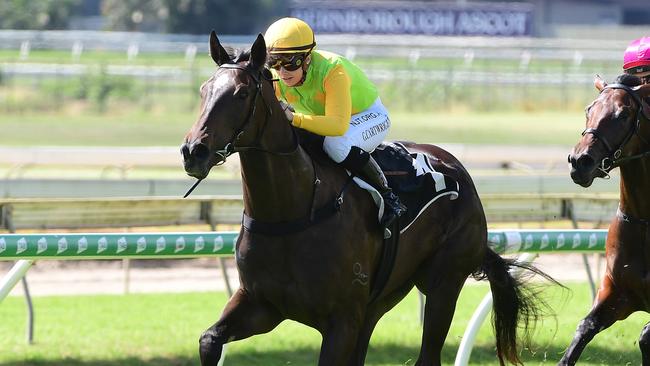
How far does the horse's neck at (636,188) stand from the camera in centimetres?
551

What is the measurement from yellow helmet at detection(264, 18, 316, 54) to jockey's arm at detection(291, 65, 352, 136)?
0.18 m

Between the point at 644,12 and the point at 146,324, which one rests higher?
the point at 146,324

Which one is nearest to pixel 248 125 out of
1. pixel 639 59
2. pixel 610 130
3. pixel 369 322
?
pixel 369 322

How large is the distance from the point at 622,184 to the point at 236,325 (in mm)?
1926

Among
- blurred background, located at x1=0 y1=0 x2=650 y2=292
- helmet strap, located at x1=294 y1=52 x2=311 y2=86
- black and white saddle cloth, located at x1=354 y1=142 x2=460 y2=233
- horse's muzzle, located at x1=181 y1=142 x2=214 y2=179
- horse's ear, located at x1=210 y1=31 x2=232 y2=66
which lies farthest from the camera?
blurred background, located at x1=0 y1=0 x2=650 y2=292

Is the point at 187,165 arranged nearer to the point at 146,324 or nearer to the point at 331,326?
the point at 331,326

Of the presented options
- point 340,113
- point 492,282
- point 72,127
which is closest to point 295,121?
point 340,113

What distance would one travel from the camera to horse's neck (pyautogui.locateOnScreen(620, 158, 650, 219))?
5512 millimetres

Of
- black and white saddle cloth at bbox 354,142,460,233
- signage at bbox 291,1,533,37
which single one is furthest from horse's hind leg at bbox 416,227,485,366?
signage at bbox 291,1,533,37

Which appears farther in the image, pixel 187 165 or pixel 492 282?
pixel 492 282

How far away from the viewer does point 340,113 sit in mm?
4996

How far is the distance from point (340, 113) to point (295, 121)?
8.3 inches

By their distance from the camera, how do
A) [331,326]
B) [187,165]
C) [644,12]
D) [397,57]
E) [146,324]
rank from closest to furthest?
[187,165] < [331,326] < [146,324] < [397,57] < [644,12]

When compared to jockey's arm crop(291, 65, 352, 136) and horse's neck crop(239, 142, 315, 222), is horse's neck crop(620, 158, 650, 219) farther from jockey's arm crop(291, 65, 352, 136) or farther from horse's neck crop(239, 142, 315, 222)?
horse's neck crop(239, 142, 315, 222)
